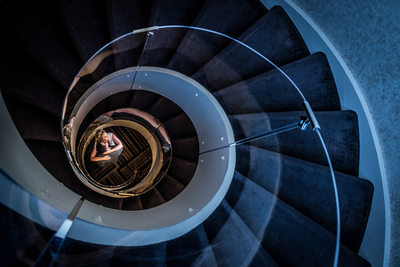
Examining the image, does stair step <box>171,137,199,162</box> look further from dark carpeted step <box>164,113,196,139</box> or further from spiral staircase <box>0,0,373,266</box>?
spiral staircase <box>0,0,373,266</box>

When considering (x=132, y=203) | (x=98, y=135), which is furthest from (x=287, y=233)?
(x=98, y=135)

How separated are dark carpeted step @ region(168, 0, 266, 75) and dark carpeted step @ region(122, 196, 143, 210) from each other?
3.02 m

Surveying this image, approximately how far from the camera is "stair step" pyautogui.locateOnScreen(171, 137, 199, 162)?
514 centimetres

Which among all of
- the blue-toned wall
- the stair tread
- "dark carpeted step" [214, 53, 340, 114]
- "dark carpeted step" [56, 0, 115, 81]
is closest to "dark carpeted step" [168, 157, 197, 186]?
"dark carpeted step" [214, 53, 340, 114]

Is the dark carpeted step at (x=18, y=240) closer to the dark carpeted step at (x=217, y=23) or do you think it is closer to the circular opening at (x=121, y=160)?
the dark carpeted step at (x=217, y=23)

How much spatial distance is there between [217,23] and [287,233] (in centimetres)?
278

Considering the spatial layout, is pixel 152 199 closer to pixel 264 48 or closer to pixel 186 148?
pixel 186 148

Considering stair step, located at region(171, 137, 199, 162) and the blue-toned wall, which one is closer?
the blue-toned wall

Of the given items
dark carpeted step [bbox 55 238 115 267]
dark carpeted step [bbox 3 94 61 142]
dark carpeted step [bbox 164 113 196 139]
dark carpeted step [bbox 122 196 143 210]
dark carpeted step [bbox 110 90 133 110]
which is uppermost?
dark carpeted step [bbox 110 90 133 110]

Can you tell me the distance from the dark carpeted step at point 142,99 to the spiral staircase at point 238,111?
1.39 metres

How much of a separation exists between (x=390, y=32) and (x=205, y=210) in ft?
10.2

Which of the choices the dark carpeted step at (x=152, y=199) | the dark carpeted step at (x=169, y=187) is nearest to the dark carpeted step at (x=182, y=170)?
the dark carpeted step at (x=169, y=187)

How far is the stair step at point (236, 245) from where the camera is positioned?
3112mm

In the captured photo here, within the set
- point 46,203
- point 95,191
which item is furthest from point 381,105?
point 95,191
